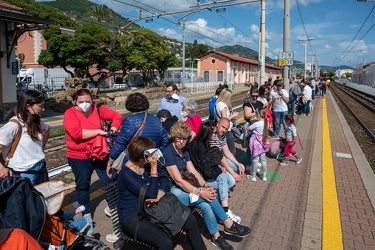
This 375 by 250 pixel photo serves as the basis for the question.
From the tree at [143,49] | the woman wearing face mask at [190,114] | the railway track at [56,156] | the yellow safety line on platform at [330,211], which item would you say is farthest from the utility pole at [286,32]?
the tree at [143,49]

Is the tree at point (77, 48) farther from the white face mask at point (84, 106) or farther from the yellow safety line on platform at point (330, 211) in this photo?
the white face mask at point (84, 106)

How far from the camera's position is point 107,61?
2519 centimetres

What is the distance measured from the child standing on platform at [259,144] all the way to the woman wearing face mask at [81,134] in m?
3.12

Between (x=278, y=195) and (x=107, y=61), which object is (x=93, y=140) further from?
(x=107, y=61)

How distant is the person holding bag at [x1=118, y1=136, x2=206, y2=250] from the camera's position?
9.66 feet

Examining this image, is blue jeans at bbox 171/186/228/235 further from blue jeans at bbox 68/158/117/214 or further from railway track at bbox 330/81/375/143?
railway track at bbox 330/81/375/143

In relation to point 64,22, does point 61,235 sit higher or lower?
lower

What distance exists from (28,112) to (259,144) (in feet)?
13.3

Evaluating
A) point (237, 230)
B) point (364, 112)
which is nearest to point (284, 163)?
point (237, 230)

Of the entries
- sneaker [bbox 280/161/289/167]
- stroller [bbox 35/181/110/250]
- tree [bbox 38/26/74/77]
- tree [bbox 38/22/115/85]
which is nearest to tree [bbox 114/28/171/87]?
tree [bbox 38/22/115/85]

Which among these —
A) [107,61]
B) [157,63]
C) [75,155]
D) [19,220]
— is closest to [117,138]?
[75,155]

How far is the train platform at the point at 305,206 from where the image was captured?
149 inches

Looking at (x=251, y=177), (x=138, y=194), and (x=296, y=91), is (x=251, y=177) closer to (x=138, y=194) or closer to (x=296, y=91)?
(x=138, y=194)

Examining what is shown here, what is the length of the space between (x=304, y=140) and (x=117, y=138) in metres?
7.50
